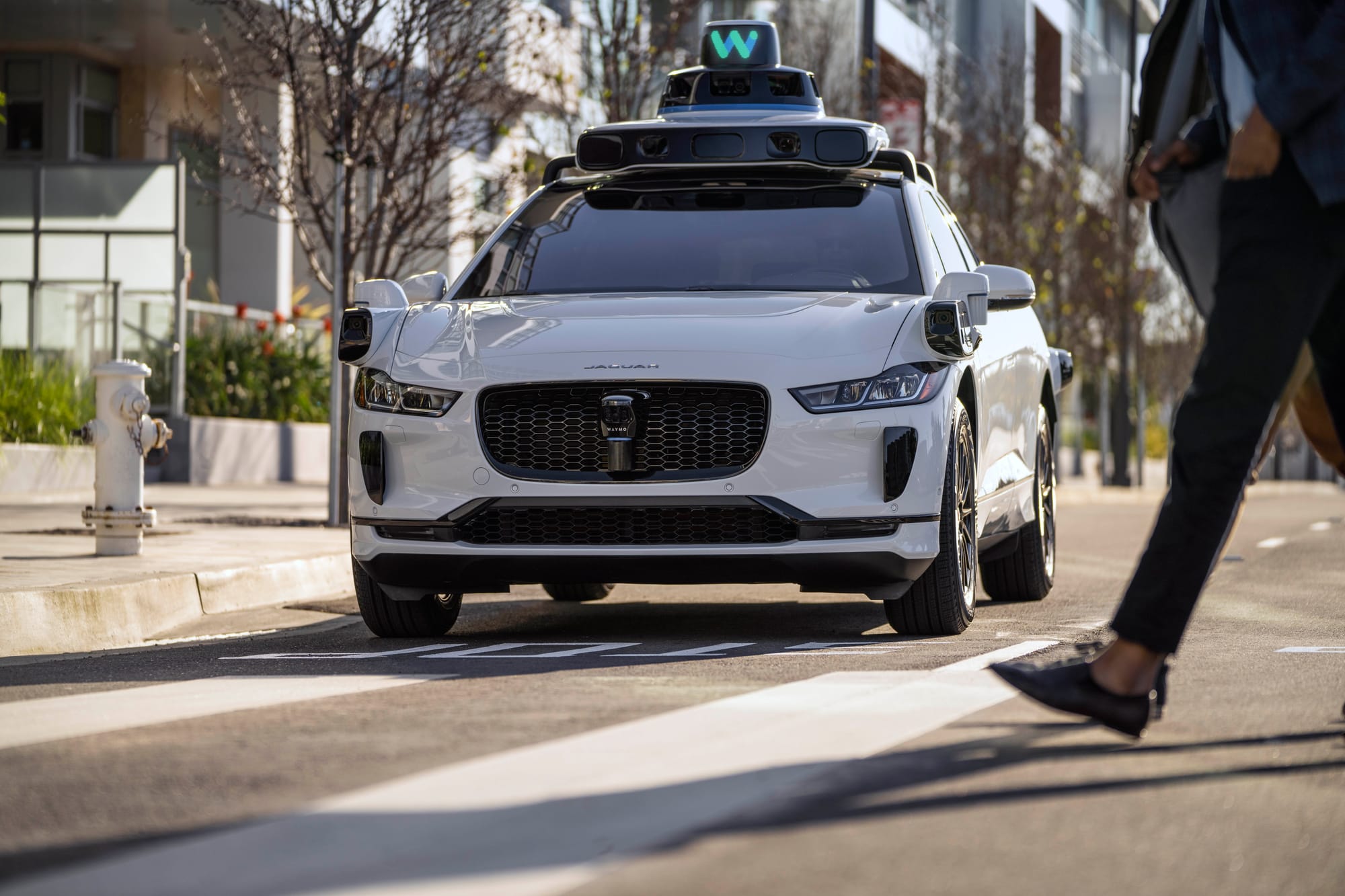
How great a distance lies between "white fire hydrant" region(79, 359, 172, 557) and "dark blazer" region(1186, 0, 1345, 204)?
7033 mm

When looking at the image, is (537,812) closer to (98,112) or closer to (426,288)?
(426,288)

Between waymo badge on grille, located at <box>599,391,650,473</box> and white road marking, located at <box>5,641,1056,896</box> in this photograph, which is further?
waymo badge on grille, located at <box>599,391,650,473</box>

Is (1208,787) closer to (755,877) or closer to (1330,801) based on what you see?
(1330,801)

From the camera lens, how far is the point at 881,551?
6.80 m

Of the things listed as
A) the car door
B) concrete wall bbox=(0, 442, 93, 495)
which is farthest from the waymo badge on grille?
concrete wall bbox=(0, 442, 93, 495)

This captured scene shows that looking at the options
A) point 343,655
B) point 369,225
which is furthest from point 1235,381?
point 369,225

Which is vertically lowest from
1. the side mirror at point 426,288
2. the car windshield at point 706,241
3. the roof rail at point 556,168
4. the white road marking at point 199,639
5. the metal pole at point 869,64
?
Answer: the white road marking at point 199,639

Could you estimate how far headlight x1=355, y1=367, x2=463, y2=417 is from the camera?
6988mm

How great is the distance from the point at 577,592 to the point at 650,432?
9.47 ft

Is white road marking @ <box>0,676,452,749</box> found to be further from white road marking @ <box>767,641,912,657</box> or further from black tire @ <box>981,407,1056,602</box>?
black tire @ <box>981,407,1056,602</box>

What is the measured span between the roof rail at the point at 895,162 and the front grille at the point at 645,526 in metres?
2.24

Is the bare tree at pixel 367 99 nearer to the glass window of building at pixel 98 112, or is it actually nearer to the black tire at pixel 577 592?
the black tire at pixel 577 592

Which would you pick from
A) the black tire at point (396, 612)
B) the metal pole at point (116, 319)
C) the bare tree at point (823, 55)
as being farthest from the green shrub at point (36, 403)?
the black tire at point (396, 612)

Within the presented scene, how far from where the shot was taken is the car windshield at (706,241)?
7.88 m
